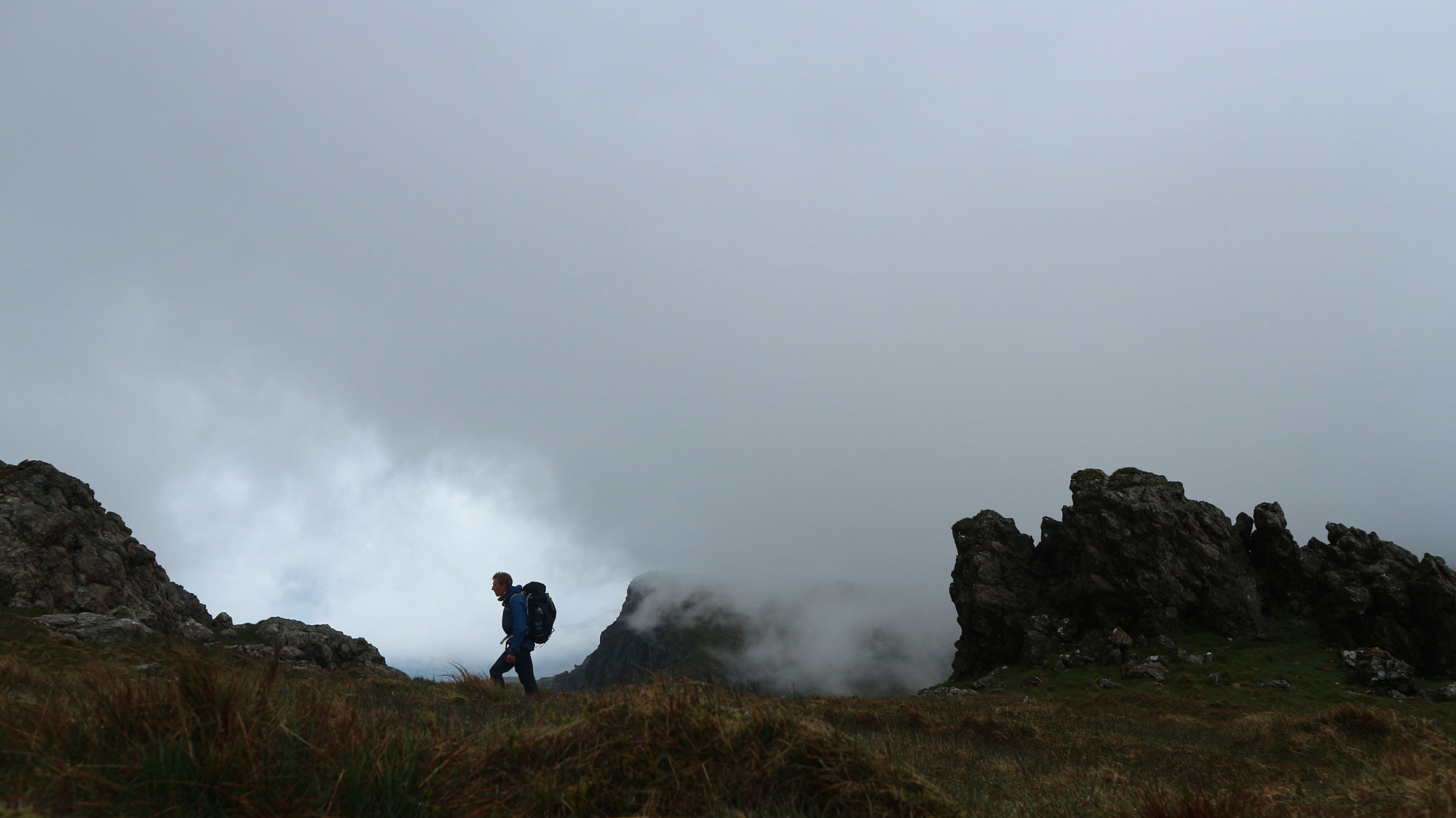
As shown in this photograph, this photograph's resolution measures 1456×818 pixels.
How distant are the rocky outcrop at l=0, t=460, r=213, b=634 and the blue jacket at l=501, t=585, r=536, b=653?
2229cm

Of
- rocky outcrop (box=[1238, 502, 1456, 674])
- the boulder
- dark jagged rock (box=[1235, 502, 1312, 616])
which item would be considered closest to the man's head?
the boulder

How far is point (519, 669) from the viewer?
1414 cm

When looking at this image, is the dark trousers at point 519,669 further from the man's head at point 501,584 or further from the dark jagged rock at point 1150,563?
the dark jagged rock at point 1150,563

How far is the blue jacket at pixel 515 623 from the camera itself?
14211mm

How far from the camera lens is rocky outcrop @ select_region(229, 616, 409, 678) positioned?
28102mm

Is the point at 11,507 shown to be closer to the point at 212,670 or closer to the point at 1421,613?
the point at 212,670

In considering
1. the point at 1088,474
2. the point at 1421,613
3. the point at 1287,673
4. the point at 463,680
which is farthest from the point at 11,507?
the point at 1421,613

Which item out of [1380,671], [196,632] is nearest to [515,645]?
[196,632]

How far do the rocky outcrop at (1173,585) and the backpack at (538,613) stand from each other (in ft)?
187

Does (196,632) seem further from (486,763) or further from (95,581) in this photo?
(486,763)

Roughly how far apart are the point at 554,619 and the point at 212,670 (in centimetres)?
982

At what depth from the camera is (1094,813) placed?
6918 mm

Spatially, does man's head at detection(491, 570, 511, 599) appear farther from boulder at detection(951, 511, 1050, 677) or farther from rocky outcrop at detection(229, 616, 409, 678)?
boulder at detection(951, 511, 1050, 677)

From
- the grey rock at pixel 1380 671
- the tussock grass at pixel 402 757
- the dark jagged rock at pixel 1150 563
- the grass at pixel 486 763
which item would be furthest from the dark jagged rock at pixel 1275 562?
the tussock grass at pixel 402 757
